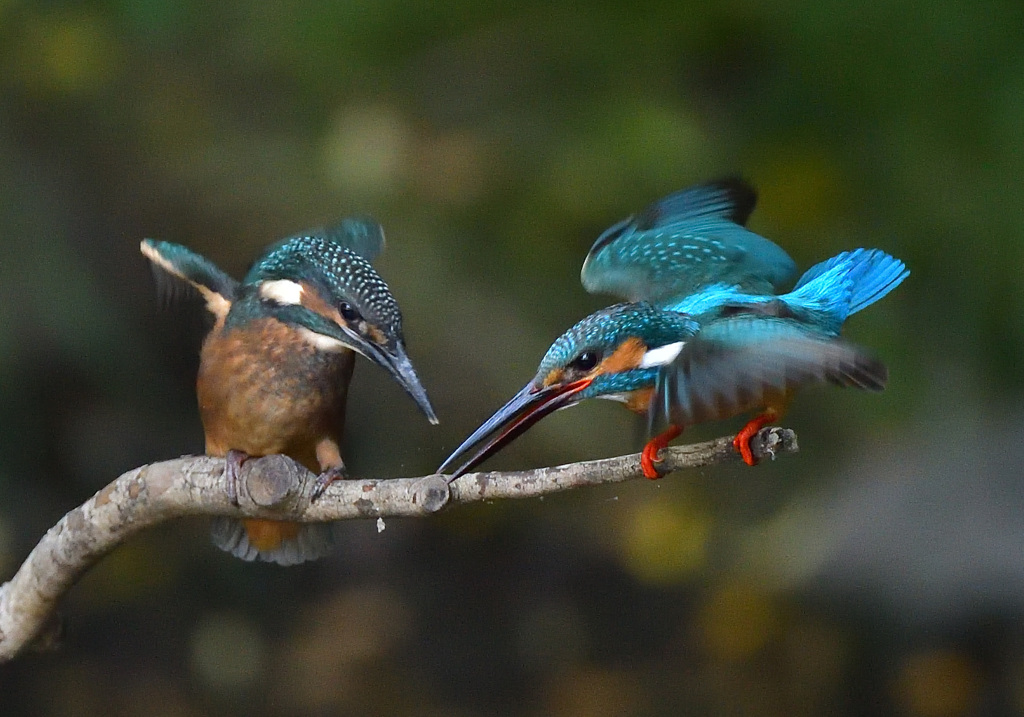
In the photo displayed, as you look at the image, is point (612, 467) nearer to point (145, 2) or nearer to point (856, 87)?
A: point (856, 87)

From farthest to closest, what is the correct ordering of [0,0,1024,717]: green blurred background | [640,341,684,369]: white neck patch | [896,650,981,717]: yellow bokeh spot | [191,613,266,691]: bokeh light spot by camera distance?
[191,613,266,691]: bokeh light spot < [896,650,981,717]: yellow bokeh spot < [0,0,1024,717]: green blurred background < [640,341,684,369]: white neck patch

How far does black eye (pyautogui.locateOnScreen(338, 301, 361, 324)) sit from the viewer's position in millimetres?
1045

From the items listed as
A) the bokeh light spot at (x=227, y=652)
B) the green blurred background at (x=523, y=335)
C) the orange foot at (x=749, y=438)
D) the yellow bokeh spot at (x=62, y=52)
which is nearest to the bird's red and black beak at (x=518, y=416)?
the orange foot at (x=749, y=438)

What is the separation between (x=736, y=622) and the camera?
2.54 metres

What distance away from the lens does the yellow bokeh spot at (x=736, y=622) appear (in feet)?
8.25

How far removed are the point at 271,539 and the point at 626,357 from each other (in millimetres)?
589

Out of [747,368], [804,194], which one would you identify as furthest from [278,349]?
[804,194]

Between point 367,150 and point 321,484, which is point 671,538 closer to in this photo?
point 367,150

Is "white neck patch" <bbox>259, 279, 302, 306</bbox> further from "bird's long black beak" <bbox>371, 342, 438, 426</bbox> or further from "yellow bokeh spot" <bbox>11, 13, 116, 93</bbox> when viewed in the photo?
"yellow bokeh spot" <bbox>11, 13, 116, 93</bbox>

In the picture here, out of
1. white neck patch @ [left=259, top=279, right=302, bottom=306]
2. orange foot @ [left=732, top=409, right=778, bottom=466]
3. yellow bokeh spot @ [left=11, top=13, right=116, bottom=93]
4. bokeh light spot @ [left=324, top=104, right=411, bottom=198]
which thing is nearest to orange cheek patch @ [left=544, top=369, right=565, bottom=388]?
orange foot @ [left=732, top=409, right=778, bottom=466]

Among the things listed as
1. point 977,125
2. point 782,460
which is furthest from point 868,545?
point 977,125

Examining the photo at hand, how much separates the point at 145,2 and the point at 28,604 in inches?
43.2

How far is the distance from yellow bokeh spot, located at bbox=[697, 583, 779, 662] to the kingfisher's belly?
58.2 inches

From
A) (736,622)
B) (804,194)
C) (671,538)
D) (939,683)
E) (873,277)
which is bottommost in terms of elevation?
(939,683)
